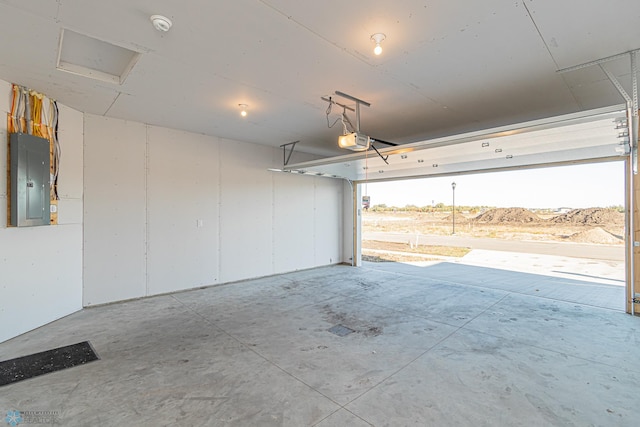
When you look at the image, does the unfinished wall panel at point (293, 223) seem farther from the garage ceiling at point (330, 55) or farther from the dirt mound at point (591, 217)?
the dirt mound at point (591, 217)

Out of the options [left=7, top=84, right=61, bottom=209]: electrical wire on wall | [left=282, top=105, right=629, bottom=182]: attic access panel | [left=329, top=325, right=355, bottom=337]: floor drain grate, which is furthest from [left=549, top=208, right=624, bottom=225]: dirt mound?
[left=7, top=84, right=61, bottom=209]: electrical wire on wall

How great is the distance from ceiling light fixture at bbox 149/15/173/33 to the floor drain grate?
326 cm

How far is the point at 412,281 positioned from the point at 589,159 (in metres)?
3.50

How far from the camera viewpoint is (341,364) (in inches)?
103

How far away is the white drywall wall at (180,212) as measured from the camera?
4316 mm

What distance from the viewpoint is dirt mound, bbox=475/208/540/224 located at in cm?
1734

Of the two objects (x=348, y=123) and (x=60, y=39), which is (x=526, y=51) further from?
(x=60, y=39)

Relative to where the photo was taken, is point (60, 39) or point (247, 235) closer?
point (60, 39)

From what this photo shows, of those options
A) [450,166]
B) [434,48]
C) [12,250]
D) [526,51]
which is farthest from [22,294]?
[450,166]

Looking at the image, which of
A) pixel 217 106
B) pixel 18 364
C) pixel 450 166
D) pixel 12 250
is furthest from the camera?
pixel 450 166

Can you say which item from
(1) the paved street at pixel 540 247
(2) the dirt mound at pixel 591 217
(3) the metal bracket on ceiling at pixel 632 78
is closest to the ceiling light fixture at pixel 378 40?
(3) the metal bracket on ceiling at pixel 632 78

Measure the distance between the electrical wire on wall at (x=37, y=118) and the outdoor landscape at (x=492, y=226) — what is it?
24.9 ft

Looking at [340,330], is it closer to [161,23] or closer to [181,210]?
[161,23]

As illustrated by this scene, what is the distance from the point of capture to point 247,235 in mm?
5977
